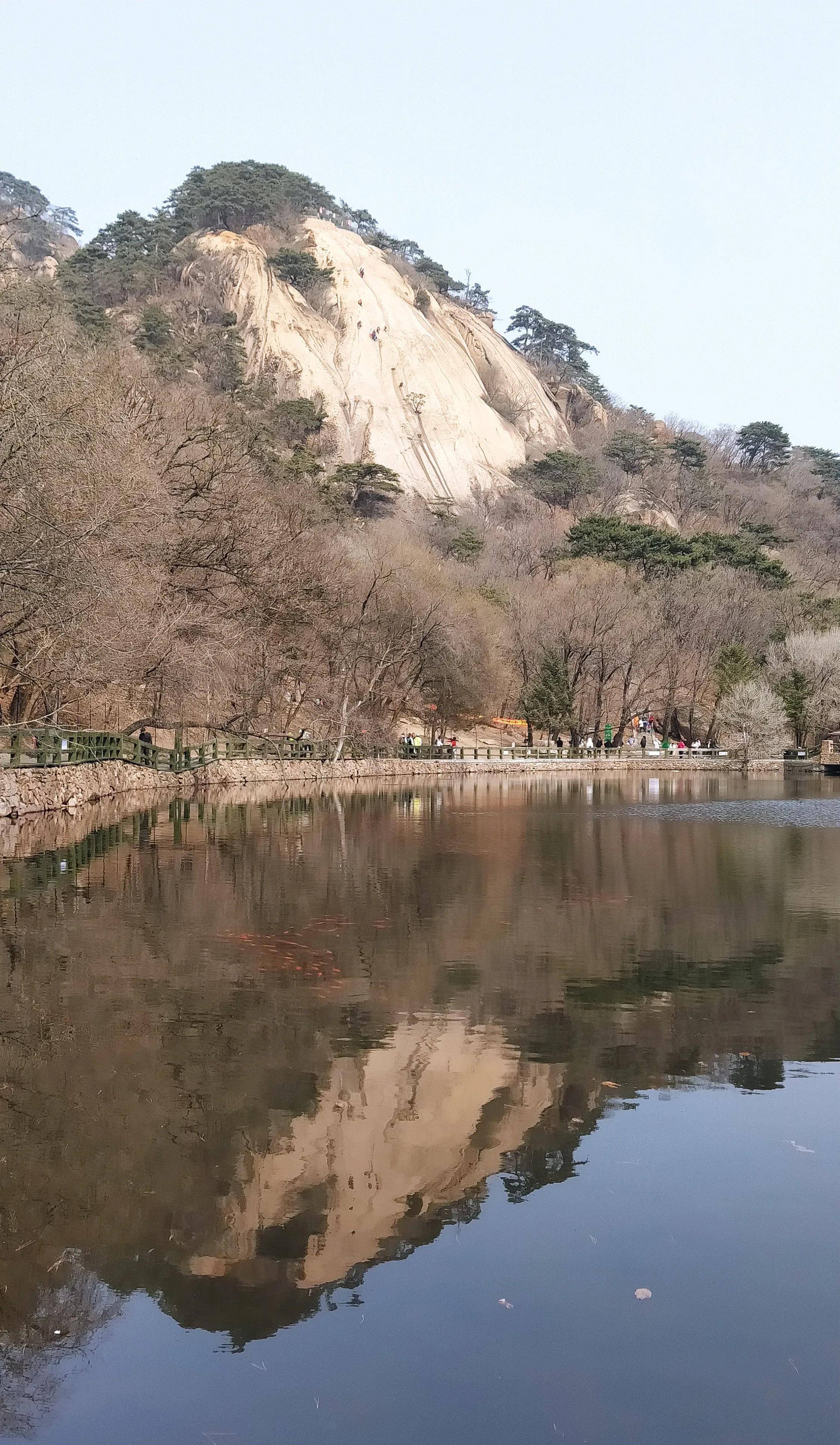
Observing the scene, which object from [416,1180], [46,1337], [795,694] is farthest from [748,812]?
[795,694]

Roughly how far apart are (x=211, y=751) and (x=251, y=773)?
180cm

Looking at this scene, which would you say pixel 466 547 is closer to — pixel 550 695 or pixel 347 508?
pixel 347 508

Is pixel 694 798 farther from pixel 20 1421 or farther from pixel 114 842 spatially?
pixel 20 1421

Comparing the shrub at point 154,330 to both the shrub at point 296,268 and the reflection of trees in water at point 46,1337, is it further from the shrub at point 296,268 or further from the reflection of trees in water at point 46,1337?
the reflection of trees in water at point 46,1337

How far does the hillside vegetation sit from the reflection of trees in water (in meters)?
18.5

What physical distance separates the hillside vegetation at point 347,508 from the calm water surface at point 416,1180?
1409 centimetres

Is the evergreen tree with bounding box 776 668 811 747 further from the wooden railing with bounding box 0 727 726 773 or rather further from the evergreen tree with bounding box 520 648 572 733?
the evergreen tree with bounding box 520 648 572 733

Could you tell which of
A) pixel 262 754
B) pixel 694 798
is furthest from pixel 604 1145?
pixel 262 754

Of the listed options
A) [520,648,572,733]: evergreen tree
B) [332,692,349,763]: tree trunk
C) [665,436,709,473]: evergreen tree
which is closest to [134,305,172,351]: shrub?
[520,648,572,733]: evergreen tree

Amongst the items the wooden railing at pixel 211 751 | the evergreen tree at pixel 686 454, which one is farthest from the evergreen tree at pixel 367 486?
the evergreen tree at pixel 686 454

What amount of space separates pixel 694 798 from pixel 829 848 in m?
19.8

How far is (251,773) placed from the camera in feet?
152

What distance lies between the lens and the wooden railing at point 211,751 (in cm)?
2981

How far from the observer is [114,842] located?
75.1 ft
